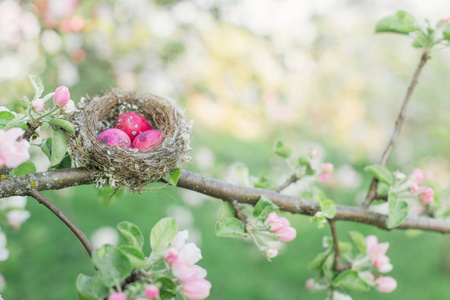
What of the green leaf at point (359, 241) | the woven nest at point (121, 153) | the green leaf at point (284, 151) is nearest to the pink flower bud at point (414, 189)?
the green leaf at point (359, 241)

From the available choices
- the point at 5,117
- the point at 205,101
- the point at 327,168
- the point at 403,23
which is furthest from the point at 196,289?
the point at 205,101

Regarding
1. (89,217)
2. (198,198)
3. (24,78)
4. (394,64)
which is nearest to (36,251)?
(89,217)

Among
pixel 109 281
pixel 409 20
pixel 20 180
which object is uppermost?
pixel 409 20

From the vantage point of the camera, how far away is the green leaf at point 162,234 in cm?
85

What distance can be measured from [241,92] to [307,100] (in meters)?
1.98

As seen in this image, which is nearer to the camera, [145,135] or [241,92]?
[145,135]

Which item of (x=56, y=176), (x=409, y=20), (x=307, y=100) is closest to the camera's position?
(x=56, y=176)

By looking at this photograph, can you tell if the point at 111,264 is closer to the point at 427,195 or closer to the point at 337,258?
the point at 337,258

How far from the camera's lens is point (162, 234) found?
0.86 m

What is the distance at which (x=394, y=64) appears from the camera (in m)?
7.62

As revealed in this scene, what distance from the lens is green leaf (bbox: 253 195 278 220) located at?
1026 mm

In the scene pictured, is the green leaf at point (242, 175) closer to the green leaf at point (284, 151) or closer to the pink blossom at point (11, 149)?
the green leaf at point (284, 151)

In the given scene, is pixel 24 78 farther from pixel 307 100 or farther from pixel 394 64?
pixel 394 64

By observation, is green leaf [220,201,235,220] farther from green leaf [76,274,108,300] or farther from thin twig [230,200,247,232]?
green leaf [76,274,108,300]
